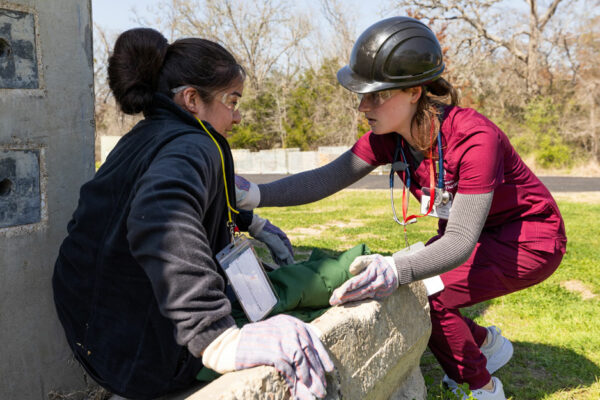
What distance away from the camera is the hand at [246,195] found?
2784 millimetres

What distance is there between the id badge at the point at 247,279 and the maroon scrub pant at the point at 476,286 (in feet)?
3.54

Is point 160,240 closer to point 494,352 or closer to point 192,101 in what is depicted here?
point 192,101

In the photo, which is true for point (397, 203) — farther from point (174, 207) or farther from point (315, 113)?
point (315, 113)

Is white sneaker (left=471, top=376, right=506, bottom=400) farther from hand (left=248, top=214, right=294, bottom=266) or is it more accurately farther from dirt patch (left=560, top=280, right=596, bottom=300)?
dirt patch (left=560, top=280, right=596, bottom=300)

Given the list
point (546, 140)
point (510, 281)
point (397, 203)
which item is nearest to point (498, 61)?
point (546, 140)

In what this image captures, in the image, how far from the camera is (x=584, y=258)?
20.6ft

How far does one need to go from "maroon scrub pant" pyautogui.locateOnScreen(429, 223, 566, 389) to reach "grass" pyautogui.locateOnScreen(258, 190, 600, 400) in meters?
0.21

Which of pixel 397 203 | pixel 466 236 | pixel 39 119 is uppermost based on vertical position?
pixel 39 119

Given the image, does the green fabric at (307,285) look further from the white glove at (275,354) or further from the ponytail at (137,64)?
the ponytail at (137,64)

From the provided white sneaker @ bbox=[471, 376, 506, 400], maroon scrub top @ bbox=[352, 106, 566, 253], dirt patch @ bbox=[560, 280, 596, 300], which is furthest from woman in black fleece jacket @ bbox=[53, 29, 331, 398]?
dirt patch @ bbox=[560, 280, 596, 300]

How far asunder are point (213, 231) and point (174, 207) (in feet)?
1.29

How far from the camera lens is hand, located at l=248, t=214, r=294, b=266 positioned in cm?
276

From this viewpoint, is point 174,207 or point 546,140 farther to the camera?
point 546,140

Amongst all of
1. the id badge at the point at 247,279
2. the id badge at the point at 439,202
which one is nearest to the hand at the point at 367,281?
the id badge at the point at 247,279
